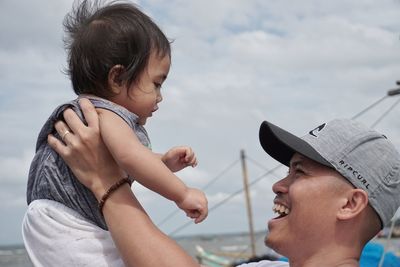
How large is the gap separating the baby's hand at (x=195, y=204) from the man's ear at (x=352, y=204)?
44cm

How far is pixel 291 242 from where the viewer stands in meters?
2.20

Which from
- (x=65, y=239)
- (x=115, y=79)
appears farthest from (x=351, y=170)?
(x=65, y=239)

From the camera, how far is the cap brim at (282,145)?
223cm

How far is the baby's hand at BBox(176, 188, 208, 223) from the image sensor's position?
2.01m

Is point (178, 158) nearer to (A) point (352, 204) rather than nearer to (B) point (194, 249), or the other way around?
(A) point (352, 204)

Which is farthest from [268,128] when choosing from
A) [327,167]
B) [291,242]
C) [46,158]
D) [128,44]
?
[46,158]

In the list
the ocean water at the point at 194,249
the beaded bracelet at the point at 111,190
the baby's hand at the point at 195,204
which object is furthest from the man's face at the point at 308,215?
the ocean water at the point at 194,249

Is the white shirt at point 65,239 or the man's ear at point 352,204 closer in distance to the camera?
the white shirt at point 65,239

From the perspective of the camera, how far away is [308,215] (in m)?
2.19

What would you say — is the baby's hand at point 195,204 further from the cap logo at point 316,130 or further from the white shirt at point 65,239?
the cap logo at point 316,130

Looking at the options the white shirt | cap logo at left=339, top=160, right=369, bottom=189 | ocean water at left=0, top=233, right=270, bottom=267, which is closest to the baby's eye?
the white shirt

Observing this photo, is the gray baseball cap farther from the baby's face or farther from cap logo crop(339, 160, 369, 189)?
the baby's face

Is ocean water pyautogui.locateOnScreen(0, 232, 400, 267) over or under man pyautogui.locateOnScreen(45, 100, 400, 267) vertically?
under

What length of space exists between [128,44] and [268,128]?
0.52 m
